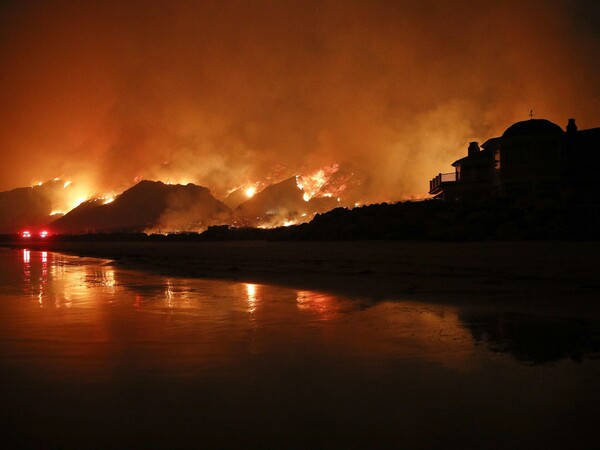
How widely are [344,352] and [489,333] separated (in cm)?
240

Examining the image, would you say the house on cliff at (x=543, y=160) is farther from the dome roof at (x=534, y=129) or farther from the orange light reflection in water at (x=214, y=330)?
the orange light reflection in water at (x=214, y=330)

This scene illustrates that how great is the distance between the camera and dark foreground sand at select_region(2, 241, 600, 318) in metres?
10.5

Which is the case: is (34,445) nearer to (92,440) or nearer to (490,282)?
(92,440)

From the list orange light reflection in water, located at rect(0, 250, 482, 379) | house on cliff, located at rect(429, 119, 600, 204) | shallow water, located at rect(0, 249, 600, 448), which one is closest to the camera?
shallow water, located at rect(0, 249, 600, 448)

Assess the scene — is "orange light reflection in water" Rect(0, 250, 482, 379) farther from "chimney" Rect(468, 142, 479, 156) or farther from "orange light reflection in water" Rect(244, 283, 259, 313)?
"chimney" Rect(468, 142, 479, 156)

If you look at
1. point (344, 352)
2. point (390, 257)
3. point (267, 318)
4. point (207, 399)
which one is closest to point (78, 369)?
point (207, 399)

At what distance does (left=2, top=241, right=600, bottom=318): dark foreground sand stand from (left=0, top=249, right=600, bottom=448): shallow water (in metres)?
1.73

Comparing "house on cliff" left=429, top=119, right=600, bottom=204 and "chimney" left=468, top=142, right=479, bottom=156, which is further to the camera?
"chimney" left=468, top=142, right=479, bottom=156

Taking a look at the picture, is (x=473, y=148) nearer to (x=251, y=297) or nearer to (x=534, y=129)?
(x=534, y=129)

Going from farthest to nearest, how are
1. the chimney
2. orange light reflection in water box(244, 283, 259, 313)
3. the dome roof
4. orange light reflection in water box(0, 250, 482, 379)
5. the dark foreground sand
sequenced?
the chimney < the dome roof < the dark foreground sand < orange light reflection in water box(244, 283, 259, 313) < orange light reflection in water box(0, 250, 482, 379)

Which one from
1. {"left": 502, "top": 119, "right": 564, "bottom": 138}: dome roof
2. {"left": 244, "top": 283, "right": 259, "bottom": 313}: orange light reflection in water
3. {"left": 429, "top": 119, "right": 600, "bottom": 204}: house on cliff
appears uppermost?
{"left": 502, "top": 119, "right": 564, "bottom": 138}: dome roof

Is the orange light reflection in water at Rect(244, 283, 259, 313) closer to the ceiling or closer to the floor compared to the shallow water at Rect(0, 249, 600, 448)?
closer to the ceiling

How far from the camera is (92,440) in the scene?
3648 mm

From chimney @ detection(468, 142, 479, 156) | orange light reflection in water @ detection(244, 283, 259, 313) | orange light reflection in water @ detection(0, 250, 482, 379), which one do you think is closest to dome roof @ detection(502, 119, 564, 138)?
chimney @ detection(468, 142, 479, 156)
